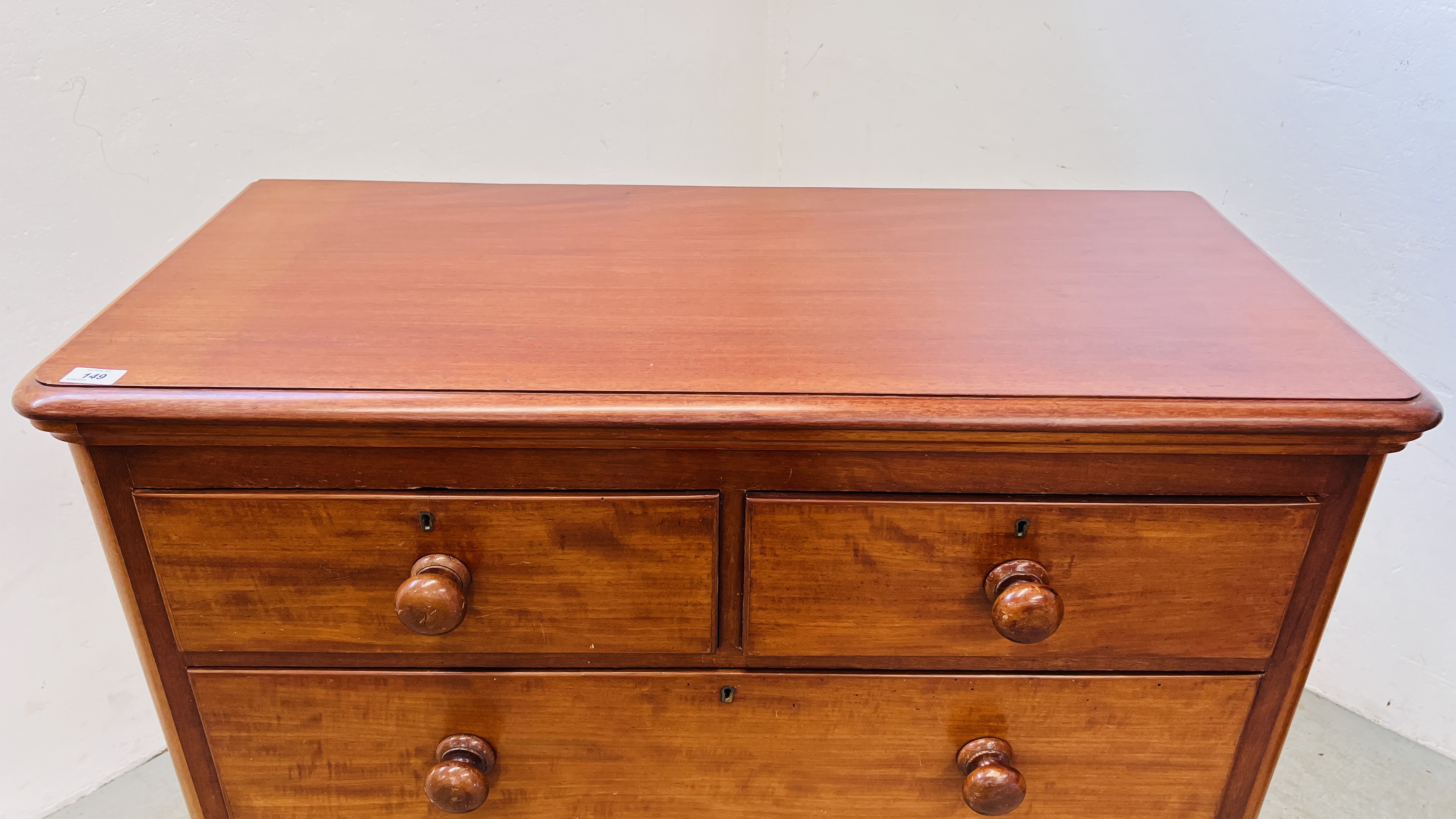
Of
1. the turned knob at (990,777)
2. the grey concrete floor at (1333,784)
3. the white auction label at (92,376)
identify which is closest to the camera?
the white auction label at (92,376)

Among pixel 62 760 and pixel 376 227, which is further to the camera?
pixel 62 760

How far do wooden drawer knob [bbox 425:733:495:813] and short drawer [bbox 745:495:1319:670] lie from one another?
0.79 ft

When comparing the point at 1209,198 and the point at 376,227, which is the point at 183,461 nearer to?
the point at 376,227

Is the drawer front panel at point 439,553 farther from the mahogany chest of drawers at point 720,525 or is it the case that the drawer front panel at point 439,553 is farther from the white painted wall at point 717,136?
the white painted wall at point 717,136

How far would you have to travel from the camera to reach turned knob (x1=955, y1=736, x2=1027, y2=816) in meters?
0.81

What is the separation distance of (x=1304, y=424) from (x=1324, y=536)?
0.12 meters

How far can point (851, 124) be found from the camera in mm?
1527

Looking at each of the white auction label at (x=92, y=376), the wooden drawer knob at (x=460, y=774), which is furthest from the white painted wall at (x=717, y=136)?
the wooden drawer knob at (x=460, y=774)

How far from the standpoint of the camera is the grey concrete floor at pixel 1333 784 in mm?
1398

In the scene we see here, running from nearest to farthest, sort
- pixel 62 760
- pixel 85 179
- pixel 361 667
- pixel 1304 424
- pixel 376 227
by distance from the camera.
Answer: pixel 1304 424
pixel 361 667
pixel 376 227
pixel 85 179
pixel 62 760

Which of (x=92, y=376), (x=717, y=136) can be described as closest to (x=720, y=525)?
(x=92, y=376)

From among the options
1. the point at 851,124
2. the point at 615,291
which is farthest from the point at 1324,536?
the point at 851,124

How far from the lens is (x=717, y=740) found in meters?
0.84

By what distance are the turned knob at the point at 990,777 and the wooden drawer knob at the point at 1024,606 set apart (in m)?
0.13
